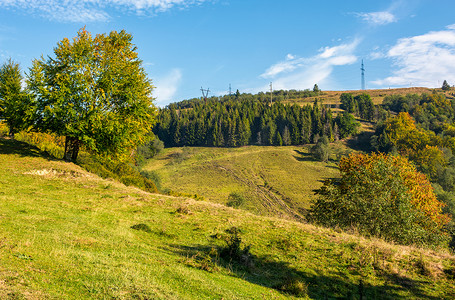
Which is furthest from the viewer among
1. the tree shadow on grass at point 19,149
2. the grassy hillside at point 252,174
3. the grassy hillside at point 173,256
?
the grassy hillside at point 252,174

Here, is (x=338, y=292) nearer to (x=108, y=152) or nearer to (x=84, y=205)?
(x=84, y=205)

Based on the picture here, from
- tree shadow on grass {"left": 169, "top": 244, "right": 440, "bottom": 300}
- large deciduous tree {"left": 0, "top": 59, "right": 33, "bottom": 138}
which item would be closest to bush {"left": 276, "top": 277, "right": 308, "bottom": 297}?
tree shadow on grass {"left": 169, "top": 244, "right": 440, "bottom": 300}

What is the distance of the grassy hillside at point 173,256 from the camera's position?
6828 millimetres

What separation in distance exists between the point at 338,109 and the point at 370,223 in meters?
188

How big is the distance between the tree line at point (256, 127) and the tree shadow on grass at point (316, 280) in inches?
5100

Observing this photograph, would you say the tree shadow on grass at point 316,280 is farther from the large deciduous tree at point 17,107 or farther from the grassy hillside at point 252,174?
the grassy hillside at point 252,174

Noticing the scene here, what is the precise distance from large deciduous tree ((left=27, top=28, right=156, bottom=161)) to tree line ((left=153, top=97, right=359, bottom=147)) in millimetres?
120426

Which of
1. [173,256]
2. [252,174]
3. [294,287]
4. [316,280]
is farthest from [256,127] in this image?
[294,287]

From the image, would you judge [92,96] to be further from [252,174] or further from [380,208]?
[252,174]

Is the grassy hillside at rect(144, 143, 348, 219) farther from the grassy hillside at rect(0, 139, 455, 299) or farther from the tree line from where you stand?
the grassy hillside at rect(0, 139, 455, 299)

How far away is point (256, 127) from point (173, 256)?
511 ft

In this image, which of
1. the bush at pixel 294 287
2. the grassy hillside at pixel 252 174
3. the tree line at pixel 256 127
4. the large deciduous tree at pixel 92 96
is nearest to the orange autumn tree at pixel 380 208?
the bush at pixel 294 287

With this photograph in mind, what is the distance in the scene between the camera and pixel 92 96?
24.0 metres

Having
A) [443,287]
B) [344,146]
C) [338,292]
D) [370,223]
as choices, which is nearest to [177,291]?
[338,292]
